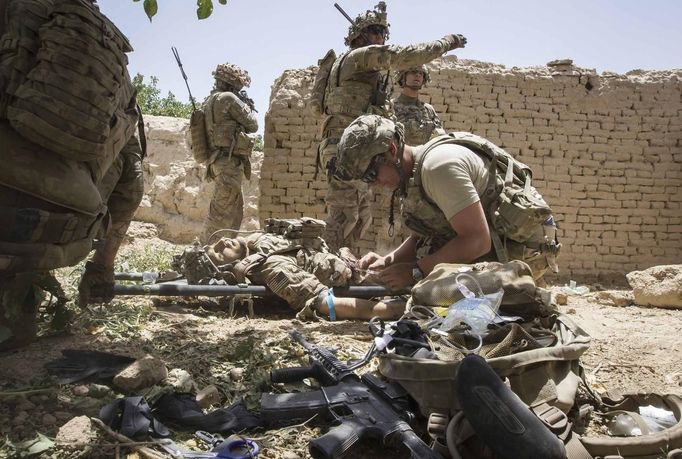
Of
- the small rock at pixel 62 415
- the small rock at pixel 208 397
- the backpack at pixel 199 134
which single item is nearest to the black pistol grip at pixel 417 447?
the small rock at pixel 208 397

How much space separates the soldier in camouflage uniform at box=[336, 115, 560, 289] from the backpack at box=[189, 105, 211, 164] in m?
3.83

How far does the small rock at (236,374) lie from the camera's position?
234 centimetres

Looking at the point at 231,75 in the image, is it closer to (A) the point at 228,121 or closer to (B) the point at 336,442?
(A) the point at 228,121

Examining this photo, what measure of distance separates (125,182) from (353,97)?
2760 millimetres

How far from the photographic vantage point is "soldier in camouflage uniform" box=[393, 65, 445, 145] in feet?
20.0

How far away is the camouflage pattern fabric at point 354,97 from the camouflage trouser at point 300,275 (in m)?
1.39

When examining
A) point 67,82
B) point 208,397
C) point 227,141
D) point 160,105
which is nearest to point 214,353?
point 208,397

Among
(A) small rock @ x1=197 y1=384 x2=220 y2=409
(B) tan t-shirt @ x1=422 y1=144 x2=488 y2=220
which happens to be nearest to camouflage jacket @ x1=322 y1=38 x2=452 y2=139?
(B) tan t-shirt @ x1=422 y1=144 x2=488 y2=220

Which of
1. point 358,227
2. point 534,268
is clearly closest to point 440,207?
point 534,268

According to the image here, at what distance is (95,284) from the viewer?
10.6ft

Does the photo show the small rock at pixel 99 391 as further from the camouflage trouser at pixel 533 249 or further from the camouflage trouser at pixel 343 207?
the camouflage trouser at pixel 343 207

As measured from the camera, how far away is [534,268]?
3.37 metres

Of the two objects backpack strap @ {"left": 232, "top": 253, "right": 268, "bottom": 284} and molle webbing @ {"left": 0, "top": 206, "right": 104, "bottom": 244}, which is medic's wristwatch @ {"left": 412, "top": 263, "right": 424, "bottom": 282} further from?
molle webbing @ {"left": 0, "top": 206, "right": 104, "bottom": 244}

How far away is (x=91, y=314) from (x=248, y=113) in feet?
12.1
